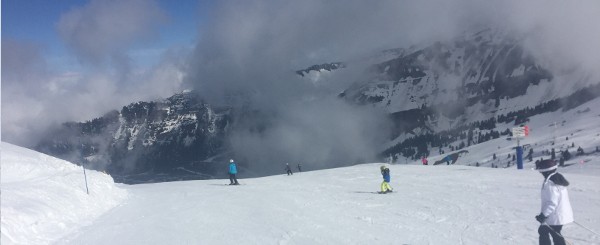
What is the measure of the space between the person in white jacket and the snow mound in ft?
47.2

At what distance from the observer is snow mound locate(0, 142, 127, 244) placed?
14.7 metres

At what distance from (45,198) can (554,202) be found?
18.0 meters

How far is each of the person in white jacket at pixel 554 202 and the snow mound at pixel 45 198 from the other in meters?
14.4

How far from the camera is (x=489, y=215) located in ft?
56.2

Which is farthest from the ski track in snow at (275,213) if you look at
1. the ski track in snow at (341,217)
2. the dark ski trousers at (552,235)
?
the dark ski trousers at (552,235)

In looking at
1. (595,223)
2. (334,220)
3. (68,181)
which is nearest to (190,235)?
(334,220)

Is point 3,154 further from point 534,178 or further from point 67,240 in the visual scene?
point 534,178

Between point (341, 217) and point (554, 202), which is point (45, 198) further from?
point (554, 202)

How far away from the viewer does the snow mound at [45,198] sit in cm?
1471

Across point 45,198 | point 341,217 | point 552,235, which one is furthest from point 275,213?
point 552,235

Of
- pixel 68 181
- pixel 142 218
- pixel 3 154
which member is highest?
pixel 3 154

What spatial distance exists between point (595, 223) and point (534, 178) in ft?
48.4

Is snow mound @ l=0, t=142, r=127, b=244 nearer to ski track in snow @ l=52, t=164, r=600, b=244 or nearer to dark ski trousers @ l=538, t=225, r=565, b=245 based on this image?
ski track in snow @ l=52, t=164, r=600, b=244

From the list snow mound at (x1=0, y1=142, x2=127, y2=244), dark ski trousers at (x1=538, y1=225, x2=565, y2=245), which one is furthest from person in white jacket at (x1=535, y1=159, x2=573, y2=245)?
snow mound at (x1=0, y1=142, x2=127, y2=244)
